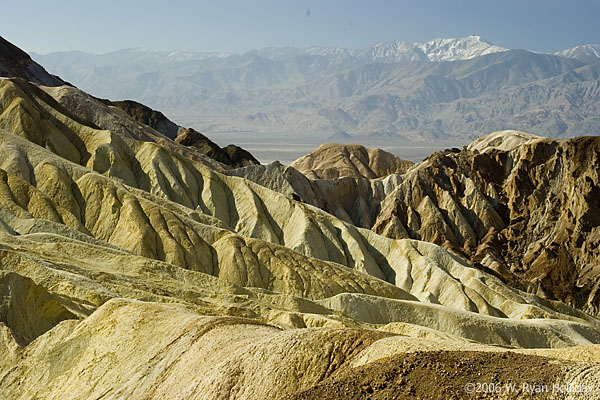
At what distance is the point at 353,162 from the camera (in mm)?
183125

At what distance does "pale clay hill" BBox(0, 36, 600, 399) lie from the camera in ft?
71.1

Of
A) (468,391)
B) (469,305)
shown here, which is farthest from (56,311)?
(469,305)

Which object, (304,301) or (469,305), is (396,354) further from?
(469,305)

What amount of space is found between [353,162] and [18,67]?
83.6 metres

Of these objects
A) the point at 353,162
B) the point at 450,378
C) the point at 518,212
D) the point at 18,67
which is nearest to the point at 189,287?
the point at 450,378

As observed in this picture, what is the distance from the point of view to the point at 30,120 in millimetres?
84875

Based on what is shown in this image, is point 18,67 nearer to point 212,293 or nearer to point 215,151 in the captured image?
point 215,151

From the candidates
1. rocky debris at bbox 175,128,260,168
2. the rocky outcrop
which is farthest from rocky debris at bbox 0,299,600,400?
rocky debris at bbox 175,128,260,168

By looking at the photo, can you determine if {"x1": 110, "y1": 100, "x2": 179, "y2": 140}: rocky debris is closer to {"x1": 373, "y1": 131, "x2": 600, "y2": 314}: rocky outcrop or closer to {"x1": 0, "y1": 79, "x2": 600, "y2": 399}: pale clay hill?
{"x1": 0, "y1": 79, "x2": 600, "y2": 399}: pale clay hill

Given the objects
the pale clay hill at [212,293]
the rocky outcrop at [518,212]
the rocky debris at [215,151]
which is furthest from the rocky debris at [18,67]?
the rocky outcrop at [518,212]

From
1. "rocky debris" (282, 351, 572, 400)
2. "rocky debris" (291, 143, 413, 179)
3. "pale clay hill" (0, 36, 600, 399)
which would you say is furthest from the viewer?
"rocky debris" (291, 143, 413, 179)

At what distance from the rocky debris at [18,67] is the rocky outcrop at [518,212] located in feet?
221

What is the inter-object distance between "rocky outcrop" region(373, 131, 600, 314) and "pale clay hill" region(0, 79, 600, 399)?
22976 mm

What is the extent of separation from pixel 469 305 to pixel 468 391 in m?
59.0
